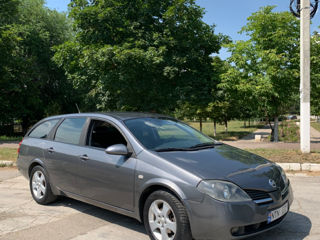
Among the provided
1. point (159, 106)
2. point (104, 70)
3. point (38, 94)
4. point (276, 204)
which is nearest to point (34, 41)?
point (38, 94)

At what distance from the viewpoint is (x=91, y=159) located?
432 cm

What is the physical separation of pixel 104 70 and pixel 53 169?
47.6 ft

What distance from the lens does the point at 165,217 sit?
3.43 m

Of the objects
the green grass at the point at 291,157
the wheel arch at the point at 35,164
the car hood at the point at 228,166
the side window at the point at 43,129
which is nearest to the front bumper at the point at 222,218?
the car hood at the point at 228,166

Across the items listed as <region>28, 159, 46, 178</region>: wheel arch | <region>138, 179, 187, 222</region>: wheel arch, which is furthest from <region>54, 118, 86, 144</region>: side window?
<region>138, 179, 187, 222</region>: wheel arch

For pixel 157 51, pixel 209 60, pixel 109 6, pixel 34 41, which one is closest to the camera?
pixel 157 51

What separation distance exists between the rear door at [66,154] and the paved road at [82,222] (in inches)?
18.0

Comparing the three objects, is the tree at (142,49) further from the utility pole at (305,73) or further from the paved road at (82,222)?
the paved road at (82,222)

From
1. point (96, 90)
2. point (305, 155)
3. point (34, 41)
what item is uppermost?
point (34, 41)

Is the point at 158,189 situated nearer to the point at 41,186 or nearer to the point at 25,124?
the point at 41,186

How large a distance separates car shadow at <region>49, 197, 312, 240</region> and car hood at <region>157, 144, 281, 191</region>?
72cm

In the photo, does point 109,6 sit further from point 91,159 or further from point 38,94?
point 91,159

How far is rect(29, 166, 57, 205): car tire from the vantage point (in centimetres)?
519

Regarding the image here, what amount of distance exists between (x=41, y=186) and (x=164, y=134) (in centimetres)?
246
